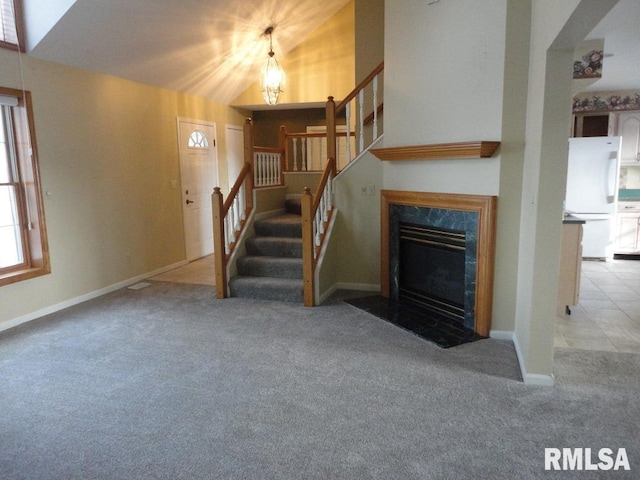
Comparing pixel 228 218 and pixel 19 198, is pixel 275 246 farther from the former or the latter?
pixel 19 198

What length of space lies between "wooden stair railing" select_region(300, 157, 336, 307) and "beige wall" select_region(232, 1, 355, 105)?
249 cm

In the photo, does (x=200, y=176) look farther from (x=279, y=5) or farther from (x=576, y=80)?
(x=576, y=80)

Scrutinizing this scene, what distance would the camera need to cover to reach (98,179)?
15.9 feet

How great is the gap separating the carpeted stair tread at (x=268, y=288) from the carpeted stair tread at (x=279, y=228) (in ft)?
2.31

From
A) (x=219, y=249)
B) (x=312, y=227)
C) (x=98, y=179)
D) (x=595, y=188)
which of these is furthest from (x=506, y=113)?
(x=98, y=179)

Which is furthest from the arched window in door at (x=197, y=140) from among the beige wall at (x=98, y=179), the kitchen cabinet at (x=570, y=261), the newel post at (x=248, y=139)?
the kitchen cabinet at (x=570, y=261)

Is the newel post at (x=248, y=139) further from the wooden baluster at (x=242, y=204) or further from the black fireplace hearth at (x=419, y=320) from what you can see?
the black fireplace hearth at (x=419, y=320)

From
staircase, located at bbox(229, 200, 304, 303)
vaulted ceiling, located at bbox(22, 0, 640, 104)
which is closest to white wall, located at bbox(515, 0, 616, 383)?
vaulted ceiling, located at bbox(22, 0, 640, 104)

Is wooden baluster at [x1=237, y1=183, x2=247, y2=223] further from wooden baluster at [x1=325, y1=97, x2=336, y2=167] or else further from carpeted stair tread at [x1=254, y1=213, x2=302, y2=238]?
wooden baluster at [x1=325, y1=97, x2=336, y2=167]

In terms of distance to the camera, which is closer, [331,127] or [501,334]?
[501,334]

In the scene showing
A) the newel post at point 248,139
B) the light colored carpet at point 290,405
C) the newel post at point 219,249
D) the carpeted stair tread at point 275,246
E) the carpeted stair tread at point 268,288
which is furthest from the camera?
the newel post at point 248,139

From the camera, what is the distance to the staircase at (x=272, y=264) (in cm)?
466

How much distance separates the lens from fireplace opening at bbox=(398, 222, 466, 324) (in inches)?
153

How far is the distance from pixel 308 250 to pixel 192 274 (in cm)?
222
